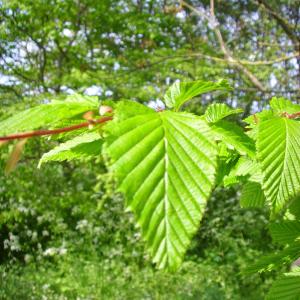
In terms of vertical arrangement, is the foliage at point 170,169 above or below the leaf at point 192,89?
below

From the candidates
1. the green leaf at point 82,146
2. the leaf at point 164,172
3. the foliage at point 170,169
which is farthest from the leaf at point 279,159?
the green leaf at point 82,146

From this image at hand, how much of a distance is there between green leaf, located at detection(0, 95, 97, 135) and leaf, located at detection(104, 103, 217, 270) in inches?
3.2

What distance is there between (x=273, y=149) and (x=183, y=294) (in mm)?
3748

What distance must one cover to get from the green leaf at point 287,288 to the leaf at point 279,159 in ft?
1.05

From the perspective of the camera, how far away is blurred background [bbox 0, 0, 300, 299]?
446cm

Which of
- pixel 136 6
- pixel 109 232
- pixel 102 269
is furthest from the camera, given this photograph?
pixel 136 6

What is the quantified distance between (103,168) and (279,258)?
20.2 ft

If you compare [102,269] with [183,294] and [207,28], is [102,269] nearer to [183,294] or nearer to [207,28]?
[183,294]

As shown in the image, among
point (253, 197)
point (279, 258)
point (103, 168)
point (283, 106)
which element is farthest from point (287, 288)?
point (103, 168)

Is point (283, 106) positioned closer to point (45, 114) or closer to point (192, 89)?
point (192, 89)

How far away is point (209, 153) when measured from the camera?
42cm

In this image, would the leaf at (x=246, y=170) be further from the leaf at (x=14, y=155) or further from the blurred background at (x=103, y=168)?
the blurred background at (x=103, y=168)

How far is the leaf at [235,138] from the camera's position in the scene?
58 centimetres

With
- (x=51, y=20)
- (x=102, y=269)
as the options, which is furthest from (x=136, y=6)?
(x=102, y=269)
